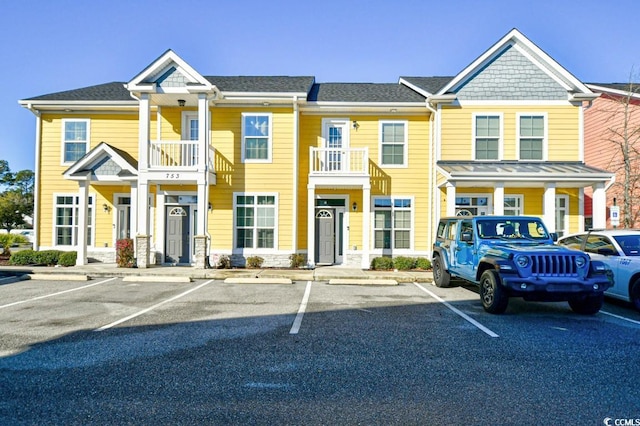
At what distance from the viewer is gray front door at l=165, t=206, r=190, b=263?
15.1m

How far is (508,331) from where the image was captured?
6.50 metres

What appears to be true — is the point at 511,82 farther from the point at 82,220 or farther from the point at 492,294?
the point at 82,220

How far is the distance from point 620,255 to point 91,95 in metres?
18.4

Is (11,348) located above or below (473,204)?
below

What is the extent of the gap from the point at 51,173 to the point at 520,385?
697 inches

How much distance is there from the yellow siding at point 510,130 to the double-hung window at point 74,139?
14.2 meters

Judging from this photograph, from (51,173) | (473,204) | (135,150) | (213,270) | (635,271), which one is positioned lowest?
(213,270)

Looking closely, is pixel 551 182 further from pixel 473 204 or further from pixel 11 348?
pixel 11 348

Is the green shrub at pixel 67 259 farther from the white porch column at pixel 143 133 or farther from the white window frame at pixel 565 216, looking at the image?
the white window frame at pixel 565 216

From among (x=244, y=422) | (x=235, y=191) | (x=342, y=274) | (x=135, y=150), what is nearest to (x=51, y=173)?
(x=135, y=150)

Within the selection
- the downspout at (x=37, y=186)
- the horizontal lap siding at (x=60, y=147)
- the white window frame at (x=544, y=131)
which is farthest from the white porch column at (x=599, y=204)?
the downspout at (x=37, y=186)

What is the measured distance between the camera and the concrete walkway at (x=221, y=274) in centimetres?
1213

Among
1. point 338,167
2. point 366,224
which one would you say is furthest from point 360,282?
point 338,167

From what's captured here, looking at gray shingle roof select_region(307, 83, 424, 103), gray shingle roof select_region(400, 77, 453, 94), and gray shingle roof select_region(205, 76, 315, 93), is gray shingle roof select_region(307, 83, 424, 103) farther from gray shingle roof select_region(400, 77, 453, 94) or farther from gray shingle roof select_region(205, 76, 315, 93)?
gray shingle roof select_region(205, 76, 315, 93)
